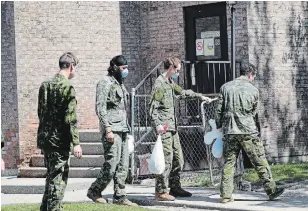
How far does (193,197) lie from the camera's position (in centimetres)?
1099

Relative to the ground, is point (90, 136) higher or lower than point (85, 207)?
higher

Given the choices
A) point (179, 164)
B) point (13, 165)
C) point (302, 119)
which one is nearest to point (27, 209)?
point (179, 164)

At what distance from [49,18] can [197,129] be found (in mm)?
3573

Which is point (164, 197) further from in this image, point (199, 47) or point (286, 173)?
point (199, 47)

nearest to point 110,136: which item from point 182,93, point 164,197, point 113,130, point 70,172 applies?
point 113,130

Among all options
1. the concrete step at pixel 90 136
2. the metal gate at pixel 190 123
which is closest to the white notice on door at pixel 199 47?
the metal gate at pixel 190 123

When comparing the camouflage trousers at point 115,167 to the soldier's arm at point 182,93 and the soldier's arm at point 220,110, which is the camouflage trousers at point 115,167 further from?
the soldier's arm at point 220,110

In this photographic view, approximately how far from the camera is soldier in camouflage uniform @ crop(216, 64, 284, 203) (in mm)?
10125

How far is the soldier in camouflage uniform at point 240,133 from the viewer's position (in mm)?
10125

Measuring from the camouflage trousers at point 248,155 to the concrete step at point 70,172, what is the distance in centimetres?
398

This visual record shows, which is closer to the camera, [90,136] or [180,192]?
[180,192]

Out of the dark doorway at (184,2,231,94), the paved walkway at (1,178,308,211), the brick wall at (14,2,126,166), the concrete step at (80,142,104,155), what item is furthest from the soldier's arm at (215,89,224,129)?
the brick wall at (14,2,126,166)

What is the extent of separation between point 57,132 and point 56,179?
51 centimetres

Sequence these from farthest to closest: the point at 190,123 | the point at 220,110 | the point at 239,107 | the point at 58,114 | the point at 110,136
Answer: the point at 190,123, the point at 220,110, the point at 239,107, the point at 110,136, the point at 58,114
